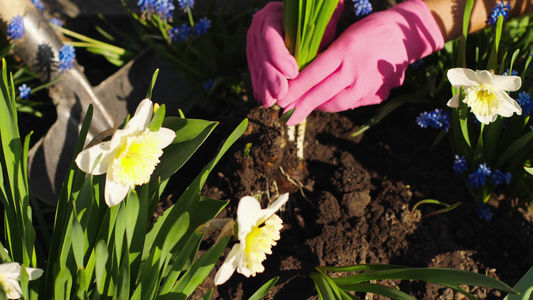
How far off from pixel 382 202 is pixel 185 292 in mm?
739

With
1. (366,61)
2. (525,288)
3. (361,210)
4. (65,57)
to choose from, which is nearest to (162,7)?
(65,57)

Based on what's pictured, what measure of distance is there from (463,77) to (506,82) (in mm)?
100

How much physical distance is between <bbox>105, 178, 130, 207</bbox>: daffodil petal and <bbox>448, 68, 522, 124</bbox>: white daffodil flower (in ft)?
2.73

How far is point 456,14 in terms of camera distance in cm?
159

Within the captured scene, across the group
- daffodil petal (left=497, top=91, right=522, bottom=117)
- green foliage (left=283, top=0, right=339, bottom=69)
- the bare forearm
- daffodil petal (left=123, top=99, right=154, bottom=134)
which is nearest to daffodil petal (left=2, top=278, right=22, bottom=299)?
daffodil petal (left=123, top=99, right=154, bottom=134)

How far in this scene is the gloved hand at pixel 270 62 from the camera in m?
1.39

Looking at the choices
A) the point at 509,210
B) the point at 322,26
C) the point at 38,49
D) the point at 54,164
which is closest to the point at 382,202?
the point at 509,210

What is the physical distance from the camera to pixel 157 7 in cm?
172

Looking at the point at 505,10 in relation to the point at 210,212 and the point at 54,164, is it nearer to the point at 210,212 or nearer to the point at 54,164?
the point at 210,212

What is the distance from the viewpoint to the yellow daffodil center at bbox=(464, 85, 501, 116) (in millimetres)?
1209

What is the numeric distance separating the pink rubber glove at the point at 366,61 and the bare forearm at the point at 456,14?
59 millimetres

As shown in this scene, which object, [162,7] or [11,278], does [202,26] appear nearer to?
[162,7]

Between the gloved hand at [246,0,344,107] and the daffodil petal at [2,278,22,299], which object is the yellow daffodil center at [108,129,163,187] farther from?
Answer: the gloved hand at [246,0,344,107]

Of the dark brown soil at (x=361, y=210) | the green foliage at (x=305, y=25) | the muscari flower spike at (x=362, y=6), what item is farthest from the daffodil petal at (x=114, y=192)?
the muscari flower spike at (x=362, y=6)
